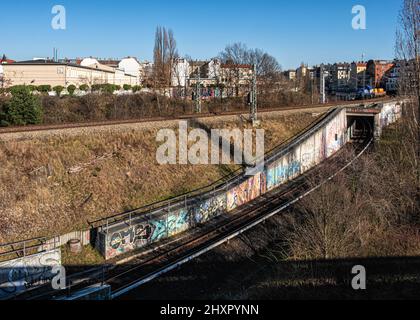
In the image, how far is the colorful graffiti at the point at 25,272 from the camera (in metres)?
14.7

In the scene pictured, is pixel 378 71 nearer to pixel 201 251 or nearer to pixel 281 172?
pixel 281 172

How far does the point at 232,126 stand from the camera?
1266 inches

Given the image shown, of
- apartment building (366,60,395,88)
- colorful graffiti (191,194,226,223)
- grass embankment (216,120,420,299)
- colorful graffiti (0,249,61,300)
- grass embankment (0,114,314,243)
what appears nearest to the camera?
grass embankment (216,120,420,299)

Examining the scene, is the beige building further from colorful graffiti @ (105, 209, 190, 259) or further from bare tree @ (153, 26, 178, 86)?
colorful graffiti @ (105, 209, 190, 259)

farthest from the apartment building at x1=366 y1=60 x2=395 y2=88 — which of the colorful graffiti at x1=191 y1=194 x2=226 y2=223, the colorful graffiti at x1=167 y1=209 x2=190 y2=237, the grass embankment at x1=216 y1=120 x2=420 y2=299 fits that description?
the colorful graffiti at x1=167 y1=209 x2=190 y2=237

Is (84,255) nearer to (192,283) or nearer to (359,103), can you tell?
(192,283)

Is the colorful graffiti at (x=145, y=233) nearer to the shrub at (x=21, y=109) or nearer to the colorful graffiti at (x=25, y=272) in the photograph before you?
the colorful graffiti at (x=25, y=272)

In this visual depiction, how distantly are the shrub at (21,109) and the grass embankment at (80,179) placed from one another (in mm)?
7217

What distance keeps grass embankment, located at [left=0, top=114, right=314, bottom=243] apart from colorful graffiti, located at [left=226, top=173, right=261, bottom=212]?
2.03 m

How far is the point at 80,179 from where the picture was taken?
2127 cm

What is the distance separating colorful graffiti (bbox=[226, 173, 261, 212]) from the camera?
78.3 feet

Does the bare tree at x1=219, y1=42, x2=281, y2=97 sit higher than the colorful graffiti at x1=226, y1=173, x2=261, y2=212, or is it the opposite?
the bare tree at x1=219, y1=42, x2=281, y2=97

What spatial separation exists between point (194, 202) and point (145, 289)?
7327 mm

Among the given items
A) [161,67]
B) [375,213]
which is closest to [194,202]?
[375,213]
